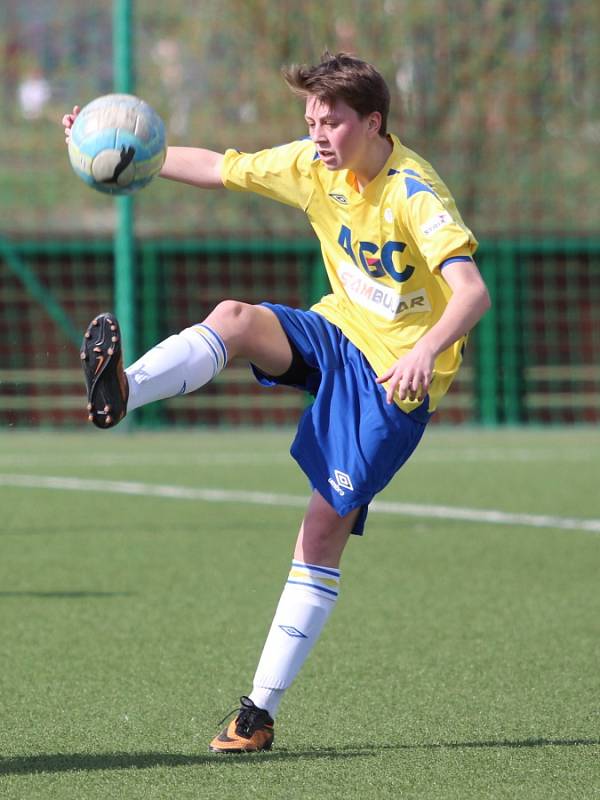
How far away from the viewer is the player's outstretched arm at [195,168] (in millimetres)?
4820

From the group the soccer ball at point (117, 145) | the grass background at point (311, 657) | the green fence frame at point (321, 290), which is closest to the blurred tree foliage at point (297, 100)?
the green fence frame at point (321, 290)

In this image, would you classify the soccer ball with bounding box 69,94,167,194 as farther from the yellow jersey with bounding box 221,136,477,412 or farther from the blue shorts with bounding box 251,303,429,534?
the blue shorts with bounding box 251,303,429,534

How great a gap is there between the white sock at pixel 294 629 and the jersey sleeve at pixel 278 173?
1.10 m

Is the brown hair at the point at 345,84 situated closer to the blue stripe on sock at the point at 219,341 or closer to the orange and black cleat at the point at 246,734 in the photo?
the blue stripe on sock at the point at 219,341

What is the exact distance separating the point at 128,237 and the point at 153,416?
2178 mm

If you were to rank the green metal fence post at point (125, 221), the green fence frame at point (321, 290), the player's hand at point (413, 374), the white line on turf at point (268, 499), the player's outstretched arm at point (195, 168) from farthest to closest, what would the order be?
the green fence frame at point (321, 290) → the green metal fence post at point (125, 221) → the white line on turf at point (268, 499) → the player's outstretched arm at point (195, 168) → the player's hand at point (413, 374)

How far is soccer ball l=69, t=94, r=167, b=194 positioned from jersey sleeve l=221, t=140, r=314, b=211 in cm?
27

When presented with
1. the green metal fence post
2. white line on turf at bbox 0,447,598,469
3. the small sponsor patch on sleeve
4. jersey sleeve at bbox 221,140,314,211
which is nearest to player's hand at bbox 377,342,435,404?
the small sponsor patch on sleeve

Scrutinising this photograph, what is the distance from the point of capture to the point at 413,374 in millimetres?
3865

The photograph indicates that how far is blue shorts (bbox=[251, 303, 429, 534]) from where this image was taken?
14.5ft

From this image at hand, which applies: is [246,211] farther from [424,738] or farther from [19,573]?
[424,738]

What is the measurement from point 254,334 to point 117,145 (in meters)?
0.68

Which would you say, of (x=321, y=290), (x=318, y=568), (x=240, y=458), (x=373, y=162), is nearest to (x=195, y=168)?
(x=373, y=162)

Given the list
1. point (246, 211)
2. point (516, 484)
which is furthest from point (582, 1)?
point (516, 484)
